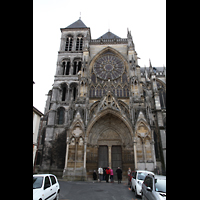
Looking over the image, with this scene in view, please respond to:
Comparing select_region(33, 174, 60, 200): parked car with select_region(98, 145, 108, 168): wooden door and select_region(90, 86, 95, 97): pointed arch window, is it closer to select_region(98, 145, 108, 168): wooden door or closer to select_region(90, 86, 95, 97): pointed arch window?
select_region(98, 145, 108, 168): wooden door

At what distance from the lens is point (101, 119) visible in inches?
688

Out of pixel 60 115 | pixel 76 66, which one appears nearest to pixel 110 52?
pixel 76 66

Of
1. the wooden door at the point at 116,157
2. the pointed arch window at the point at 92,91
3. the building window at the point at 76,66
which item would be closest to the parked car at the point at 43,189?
the wooden door at the point at 116,157

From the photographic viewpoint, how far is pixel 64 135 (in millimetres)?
19375

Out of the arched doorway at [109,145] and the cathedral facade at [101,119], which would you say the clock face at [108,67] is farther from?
the arched doorway at [109,145]

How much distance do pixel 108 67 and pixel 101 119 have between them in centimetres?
918

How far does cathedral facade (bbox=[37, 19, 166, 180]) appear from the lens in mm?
15000

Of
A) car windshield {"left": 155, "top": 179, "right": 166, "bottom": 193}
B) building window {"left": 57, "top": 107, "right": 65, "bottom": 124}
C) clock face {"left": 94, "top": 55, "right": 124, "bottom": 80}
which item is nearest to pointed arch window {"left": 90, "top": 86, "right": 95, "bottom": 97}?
clock face {"left": 94, "top": 55, "right": 124, "bottom": 80}
